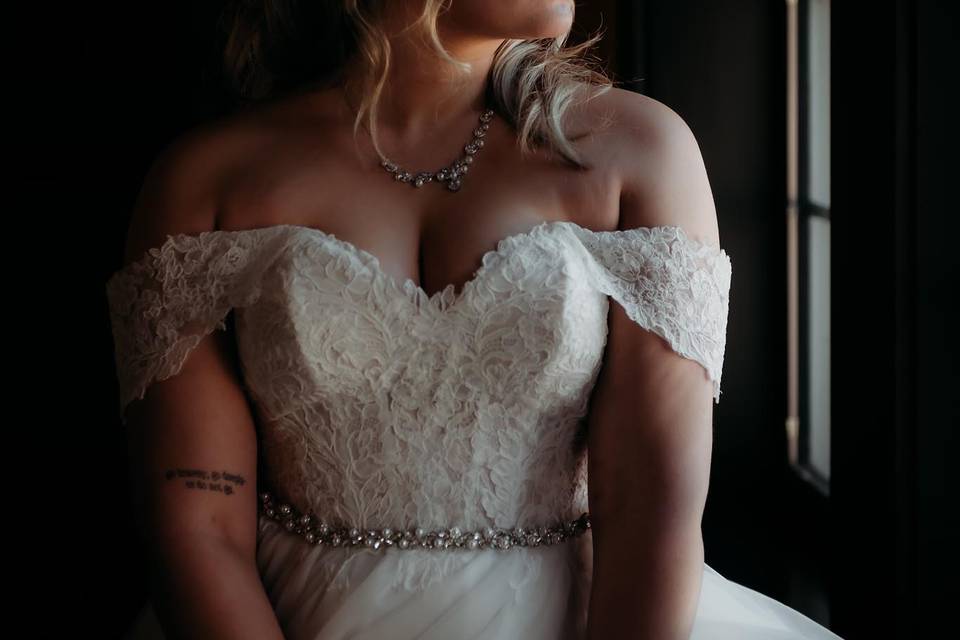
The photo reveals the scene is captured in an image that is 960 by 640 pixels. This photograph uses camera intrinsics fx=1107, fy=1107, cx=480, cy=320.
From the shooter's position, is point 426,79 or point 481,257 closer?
point 481,257

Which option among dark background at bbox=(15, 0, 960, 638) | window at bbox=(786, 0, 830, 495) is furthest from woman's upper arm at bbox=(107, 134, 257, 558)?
window at bbox=(786, 0, 830, 495)

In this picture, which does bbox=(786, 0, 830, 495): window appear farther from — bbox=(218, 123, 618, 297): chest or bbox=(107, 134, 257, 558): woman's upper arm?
bbox=(107, 134, 257, 558): woman's upper arm

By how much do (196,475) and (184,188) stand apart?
0.37 meters

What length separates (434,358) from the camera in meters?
1.33

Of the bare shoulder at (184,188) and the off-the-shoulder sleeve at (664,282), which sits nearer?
the off-the-shoulder sleeve at (664,282)

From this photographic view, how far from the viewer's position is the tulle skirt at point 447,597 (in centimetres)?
133

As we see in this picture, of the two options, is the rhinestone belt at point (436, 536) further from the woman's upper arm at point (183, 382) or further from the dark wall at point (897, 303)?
the dark wall at point (897, 303)

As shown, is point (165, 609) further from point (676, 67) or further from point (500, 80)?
point (676, 67)

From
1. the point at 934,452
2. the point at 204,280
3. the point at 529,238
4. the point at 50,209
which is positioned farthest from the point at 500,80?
the point at 50,209

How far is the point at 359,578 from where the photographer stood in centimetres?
137

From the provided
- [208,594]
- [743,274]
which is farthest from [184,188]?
[743,274]

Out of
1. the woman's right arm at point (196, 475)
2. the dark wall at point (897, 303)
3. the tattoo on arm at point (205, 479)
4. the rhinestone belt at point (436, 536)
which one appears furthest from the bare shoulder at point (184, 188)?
the dark wall at point (897, 303)

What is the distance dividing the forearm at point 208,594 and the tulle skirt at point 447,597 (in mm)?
56

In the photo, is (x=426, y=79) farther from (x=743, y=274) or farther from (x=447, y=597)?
(x=743, y=274)
